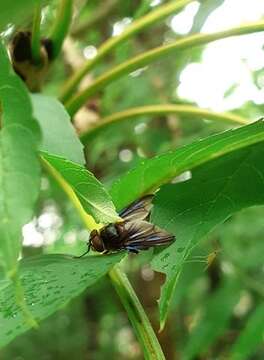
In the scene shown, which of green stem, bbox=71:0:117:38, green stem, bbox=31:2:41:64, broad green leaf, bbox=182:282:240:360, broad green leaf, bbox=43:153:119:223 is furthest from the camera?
green stem, bbox=71:0:117:38

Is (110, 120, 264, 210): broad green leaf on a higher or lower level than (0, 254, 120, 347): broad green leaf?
higher

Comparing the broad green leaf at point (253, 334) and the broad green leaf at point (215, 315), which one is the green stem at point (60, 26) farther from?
the broad green leaf at point (215, 315)

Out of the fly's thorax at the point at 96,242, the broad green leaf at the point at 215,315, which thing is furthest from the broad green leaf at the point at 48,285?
the broad green leaf at the point at 215,315

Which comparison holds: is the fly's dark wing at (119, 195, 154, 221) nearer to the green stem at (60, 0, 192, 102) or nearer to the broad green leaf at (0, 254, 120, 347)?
the broad green leaf at (0, 254, 120, 347)

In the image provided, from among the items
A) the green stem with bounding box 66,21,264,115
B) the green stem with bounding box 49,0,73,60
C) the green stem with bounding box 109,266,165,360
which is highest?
the green stem with bounding box 49,0,73,60

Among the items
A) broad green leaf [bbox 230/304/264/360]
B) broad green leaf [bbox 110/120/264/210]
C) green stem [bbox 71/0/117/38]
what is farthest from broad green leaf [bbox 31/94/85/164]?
green stem [bbox 71/0/117/38]

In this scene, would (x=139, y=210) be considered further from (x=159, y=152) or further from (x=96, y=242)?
(x=159, y=152)
